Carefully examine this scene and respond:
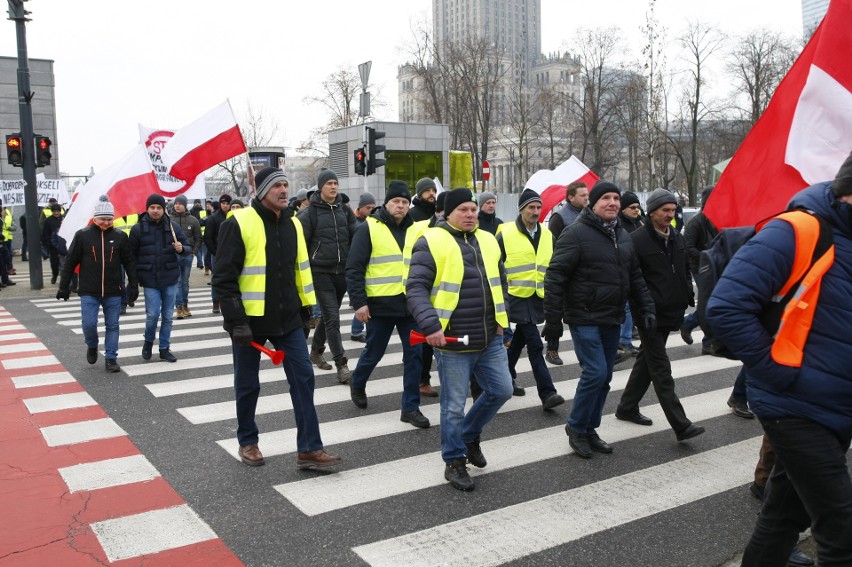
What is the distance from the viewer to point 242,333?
5.31 meters

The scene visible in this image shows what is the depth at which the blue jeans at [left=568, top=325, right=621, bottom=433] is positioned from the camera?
570cm

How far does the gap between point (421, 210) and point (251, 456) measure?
328 cm

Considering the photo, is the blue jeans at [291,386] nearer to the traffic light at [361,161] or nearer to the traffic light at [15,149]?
the traffic light at [361,161]

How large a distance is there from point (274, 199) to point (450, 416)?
6.35ft

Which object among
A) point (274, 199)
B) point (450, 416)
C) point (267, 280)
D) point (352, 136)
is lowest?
point (450, 416)

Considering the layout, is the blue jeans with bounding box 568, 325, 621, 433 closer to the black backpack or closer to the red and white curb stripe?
the black backpack

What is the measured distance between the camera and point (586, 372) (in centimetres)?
572

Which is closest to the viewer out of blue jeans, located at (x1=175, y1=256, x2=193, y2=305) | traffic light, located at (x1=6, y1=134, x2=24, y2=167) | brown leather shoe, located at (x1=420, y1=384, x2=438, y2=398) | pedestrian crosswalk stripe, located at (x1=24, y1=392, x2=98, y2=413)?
pedestrian crosswalk stripe, located at (x1=24, y1=392, x2=98, y2=413)

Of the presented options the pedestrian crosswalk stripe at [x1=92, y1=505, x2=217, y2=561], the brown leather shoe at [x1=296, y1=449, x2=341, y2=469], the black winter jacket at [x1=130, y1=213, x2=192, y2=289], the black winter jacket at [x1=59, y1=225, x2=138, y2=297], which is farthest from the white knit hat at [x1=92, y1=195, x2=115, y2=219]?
the pedestrian crosswalk stripe at [x1=92, y1=505, x2=217, y2=561]

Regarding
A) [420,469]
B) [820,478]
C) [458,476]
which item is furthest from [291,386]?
[820,478]

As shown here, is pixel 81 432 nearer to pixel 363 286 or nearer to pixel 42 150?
pixel 363 286

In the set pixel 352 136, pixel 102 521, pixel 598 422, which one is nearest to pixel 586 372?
pixel 598 422

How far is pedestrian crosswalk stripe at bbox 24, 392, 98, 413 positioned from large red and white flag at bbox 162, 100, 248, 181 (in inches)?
144

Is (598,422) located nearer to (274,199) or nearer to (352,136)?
(274,199)
